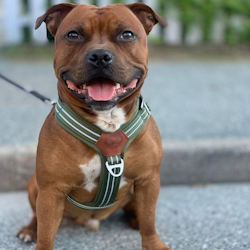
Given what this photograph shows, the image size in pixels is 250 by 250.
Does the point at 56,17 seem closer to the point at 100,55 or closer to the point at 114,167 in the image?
the point at 100,55

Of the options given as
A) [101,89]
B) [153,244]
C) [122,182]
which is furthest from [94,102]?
[153,244]

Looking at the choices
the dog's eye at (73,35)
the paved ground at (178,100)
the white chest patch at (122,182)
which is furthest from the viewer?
the paved ground at (178,100)

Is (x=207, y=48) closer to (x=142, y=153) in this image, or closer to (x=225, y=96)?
(x=225, y=96)

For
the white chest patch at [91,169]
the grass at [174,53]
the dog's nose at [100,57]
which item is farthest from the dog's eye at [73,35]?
the grass at [174,53]

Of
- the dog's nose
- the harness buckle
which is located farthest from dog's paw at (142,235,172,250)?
the dog's nose

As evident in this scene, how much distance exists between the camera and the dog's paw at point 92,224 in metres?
2.85

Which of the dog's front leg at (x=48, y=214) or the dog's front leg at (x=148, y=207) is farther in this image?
the dog's front leg at (x=148, y=207)

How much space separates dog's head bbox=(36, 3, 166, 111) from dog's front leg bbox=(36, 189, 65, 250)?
0.60 metres

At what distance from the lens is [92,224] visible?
9.42ft

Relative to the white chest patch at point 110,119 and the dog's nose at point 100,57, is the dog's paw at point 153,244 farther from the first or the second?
the dog's nose at point 100,57

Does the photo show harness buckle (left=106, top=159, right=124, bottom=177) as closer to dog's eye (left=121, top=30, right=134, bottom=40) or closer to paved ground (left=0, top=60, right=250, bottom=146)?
dog's eye (left=121, top=30, right=134, bottom=40)

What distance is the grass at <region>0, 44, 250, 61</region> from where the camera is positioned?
7.11m

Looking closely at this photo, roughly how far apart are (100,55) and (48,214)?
991 millimetres

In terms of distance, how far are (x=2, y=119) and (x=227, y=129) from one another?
8.51 ft
